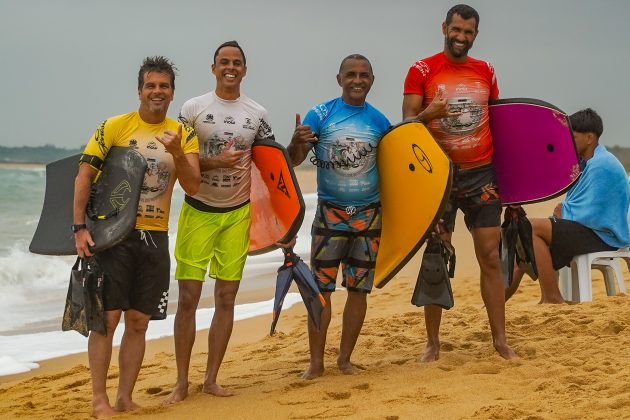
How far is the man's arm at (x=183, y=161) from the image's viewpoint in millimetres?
4797

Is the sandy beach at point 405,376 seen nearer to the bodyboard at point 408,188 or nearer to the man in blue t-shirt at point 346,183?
the man in blue t-shirt at point 346,183

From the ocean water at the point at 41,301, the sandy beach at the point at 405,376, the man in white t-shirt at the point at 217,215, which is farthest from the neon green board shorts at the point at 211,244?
the ocean water at the point at 41,301

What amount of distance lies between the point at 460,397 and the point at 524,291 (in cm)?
461

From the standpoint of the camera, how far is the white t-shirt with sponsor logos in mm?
5273

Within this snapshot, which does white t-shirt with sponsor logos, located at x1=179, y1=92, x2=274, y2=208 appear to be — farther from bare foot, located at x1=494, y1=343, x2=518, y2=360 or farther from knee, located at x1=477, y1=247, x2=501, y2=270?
bare foot, located at x1=494, y1=343, x2=518, y2=360

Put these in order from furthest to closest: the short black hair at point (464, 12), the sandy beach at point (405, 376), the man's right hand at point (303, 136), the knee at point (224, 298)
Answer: the short black hair at point (464, 12) → the man's right hand at point (303, 136) → the knee at point (224, 298) → the sandy beach at point (405, 376)

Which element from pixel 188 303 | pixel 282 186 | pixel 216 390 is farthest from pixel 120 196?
pixel 216 390

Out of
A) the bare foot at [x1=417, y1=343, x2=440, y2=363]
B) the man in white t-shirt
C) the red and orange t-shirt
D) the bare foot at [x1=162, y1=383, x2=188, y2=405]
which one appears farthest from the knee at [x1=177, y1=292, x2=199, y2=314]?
the red and orange t-shirt

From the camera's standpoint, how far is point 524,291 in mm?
9203

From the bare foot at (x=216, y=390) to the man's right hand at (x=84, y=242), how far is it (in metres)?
1.05

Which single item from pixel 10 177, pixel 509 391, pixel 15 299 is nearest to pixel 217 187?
pixel 509 391

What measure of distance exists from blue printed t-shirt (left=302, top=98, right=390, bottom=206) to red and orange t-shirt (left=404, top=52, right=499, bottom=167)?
1.22 feet

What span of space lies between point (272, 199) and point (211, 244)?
1.70 ft

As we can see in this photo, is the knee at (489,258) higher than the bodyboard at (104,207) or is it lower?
lower
